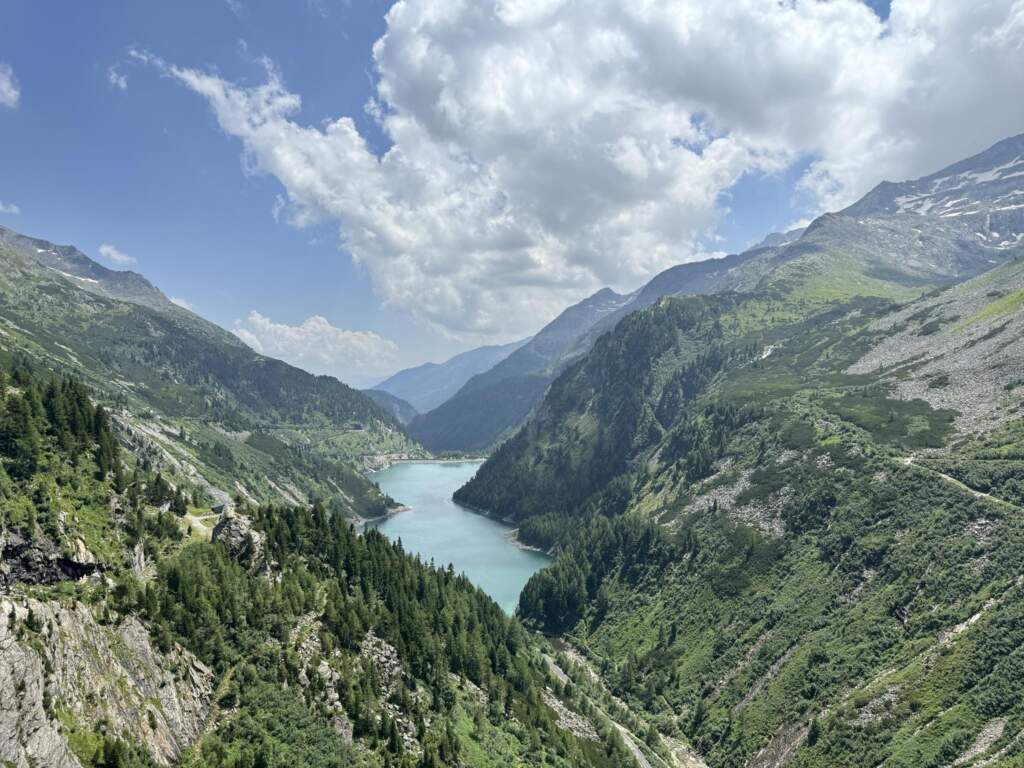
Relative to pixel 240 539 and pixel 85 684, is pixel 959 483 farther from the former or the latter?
pixel 85 684

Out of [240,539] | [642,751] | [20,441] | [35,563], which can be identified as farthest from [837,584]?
[20,441]

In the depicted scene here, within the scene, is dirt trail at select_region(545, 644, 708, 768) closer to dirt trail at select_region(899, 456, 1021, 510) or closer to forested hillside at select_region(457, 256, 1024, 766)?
forested hillside at select_region(457, 256, 1024, 766)

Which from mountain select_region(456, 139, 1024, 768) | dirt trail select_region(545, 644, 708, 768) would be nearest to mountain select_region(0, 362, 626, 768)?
dirt trail select_region(545, 644, 708, 768)

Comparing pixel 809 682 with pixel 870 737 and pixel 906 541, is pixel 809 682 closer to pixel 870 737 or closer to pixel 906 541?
pixel 870 737

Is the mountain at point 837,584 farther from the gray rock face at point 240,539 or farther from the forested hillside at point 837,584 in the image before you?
the gray rock face at point 240,539

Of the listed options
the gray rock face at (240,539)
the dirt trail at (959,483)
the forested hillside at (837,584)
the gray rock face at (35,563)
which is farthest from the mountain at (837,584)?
the gray rock face at (35,563)
